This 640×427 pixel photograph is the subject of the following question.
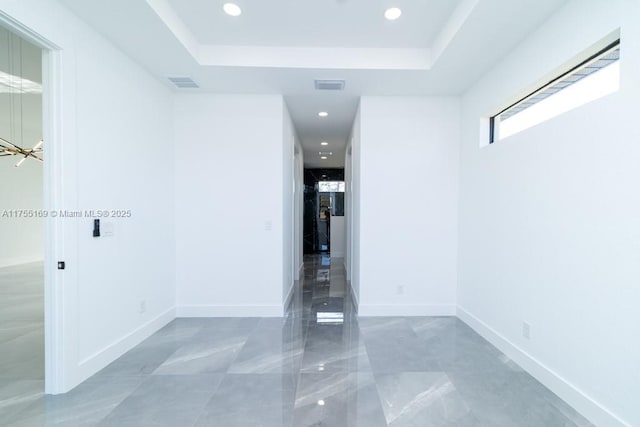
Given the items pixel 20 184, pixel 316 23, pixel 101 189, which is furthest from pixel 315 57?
pixel 20 184

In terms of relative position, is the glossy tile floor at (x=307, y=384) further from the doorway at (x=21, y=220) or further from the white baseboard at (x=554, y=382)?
the doorway at (x=21, y=220)

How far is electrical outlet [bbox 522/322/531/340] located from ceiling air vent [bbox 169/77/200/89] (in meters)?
4.17

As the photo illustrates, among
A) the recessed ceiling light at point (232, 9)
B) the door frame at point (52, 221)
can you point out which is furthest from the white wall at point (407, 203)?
the door frame at point (52, 221)

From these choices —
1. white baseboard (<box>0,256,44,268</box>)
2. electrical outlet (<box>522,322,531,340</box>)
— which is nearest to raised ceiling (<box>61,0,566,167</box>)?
electrical outlet (<box>522,322,531,340</box>)

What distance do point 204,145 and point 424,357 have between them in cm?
344

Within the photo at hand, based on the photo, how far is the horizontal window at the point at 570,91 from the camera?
1.82m

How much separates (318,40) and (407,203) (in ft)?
7.04

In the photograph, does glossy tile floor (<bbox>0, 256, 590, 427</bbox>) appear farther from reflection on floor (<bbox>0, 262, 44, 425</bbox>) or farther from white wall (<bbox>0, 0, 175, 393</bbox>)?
Result: white wall (<bbox>0, 0, 175, 393</bbox>)

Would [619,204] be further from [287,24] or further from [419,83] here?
[287,24]

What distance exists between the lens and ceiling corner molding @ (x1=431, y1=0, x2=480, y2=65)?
2.16m

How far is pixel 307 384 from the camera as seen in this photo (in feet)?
7.12

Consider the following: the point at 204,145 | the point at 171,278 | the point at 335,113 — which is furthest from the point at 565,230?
the point at 171,278

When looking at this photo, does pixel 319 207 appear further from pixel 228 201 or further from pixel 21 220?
pixel 21 220

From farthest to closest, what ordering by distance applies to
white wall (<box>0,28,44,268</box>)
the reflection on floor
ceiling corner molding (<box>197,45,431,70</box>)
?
white wall (<box>0,28,44,268</box>) < ceiling corner molding (<box>197,45,431,70</box>) < the reflection on floor
